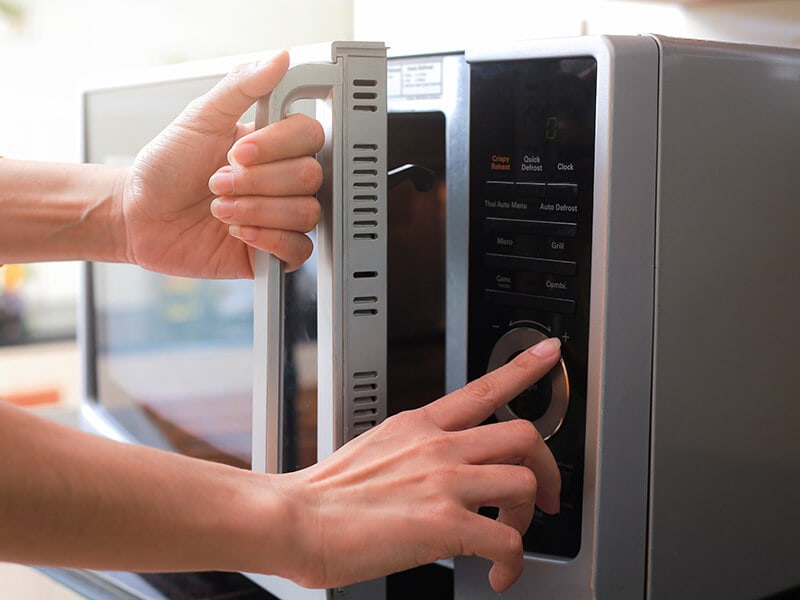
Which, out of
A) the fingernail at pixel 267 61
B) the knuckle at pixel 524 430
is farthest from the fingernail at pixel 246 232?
the knuckle at pixel 524 430

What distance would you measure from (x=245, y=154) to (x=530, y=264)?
0.66ft

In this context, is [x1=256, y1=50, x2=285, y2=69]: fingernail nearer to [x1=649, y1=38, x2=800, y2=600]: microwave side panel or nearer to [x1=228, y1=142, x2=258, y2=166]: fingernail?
[x1=228, y1=142, x2=258, y2=166]: fingernail

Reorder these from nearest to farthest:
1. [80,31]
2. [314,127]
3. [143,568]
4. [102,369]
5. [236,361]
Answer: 1. [143,568]
2. [314,127]
3. [236,361]
4. [102,369]
5. [80,31]

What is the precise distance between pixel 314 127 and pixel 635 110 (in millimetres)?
202

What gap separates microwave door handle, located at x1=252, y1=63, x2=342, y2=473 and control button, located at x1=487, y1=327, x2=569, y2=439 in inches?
6.1

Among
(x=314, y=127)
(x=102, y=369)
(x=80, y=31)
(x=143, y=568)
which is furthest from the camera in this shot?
(x=80, y=31)

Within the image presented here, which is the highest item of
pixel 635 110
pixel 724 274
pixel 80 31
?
pixel 80 31

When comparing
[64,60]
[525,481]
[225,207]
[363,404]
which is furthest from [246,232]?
[64,60]

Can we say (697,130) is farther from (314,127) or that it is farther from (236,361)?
(236,361)

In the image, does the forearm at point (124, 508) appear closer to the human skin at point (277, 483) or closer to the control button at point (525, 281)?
the human skin at point (277, 483)

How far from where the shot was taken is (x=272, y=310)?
23.6 inches

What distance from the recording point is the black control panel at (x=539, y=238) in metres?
0.59

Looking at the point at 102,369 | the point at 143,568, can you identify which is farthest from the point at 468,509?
the point at 102,369

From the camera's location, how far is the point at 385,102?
588 millimetres
